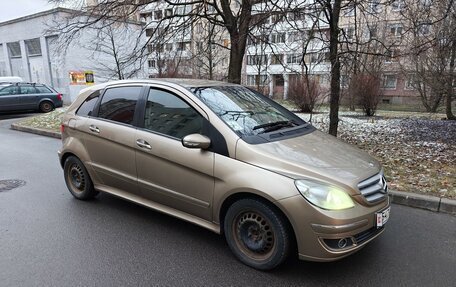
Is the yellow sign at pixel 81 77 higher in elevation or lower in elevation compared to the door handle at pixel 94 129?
higher

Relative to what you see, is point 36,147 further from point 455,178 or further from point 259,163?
point 455,178

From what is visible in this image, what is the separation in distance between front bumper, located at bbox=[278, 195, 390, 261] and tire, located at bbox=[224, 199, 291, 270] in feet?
0.47

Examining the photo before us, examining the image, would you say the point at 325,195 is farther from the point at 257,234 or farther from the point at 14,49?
the point at 14,49

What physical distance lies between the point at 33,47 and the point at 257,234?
24.8 metres

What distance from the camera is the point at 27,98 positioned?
1588cm

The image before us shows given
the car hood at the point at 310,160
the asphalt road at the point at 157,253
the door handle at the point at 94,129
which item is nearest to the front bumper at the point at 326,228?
the car hood at the point at 310,160

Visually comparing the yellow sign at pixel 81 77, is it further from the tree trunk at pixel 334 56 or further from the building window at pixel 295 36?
the tree trunk at pixel 334 56

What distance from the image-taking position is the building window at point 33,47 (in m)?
22.1

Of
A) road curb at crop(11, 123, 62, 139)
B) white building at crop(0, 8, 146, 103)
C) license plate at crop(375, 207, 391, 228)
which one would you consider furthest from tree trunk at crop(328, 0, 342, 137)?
A: white building at crop(0, 8, 146, 103)

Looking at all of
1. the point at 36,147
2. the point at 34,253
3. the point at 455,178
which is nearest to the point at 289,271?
the point at 34,253

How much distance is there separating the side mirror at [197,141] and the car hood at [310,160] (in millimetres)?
310

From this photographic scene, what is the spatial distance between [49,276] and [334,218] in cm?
248

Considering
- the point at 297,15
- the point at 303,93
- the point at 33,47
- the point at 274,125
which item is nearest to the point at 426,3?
the point at 297,15

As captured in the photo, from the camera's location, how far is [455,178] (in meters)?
5.26
